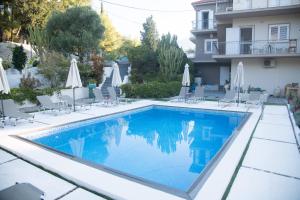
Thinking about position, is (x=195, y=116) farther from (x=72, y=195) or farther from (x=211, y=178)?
(x=72, y=195)

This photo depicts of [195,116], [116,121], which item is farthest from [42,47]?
[195,116]

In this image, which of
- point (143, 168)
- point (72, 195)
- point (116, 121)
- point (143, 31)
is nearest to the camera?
point (72, 195)

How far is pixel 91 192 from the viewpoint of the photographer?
458 cm

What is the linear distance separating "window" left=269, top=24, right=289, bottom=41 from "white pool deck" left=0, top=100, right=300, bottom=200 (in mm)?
13542

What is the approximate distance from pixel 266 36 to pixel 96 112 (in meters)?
14.9

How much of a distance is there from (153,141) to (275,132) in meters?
4.42

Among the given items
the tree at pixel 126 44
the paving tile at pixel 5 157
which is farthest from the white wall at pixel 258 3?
the paving tile at pixel 5 157

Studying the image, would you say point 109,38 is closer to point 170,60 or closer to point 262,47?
point 170,60

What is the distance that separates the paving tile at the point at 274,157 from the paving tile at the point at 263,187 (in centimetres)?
43

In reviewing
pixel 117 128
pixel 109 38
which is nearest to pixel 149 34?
pixel 109 38

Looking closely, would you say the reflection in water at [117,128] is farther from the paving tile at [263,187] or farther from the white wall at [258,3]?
the white wall at [258,3]

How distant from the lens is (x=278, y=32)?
1911 centimetres

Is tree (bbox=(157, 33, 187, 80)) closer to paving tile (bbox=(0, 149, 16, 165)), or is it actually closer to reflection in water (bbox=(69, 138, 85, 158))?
reflection in water (bbox=(69, 138, 85, 158))

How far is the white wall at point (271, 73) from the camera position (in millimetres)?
18925
